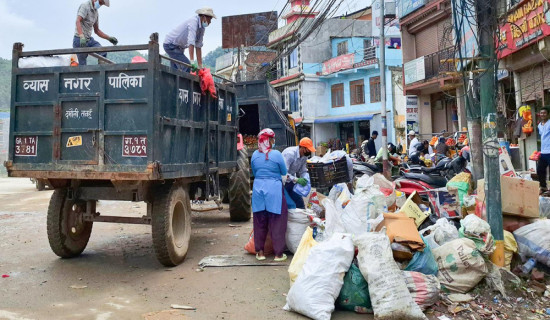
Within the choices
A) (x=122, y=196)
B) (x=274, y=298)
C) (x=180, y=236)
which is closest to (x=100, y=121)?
(x=122, y=196)

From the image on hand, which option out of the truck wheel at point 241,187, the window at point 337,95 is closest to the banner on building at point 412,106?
the window at point 337,95

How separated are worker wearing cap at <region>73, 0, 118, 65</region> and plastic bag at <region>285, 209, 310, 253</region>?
3.39 meters

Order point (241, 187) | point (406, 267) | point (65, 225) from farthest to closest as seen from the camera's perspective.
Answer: point (241, 187)
point (65, 225)
point (406, 267)

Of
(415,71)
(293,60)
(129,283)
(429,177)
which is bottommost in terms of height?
(129,283)

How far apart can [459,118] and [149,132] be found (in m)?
15.1

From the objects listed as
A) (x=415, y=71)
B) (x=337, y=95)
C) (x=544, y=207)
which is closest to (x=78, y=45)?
(x=544, y=207)

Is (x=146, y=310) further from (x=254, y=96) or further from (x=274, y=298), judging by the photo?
(x=254, y=96)

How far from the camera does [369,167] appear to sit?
9117mm

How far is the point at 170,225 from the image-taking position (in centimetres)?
482

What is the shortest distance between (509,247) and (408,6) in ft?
55.2

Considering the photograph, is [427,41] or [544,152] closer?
[544,152]

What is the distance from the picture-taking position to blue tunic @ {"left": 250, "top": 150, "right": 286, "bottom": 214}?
516cm

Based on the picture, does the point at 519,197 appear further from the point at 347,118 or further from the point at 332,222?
the point at 347,118

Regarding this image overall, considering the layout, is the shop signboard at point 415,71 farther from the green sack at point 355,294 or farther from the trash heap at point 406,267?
the green sack at point 355,294
